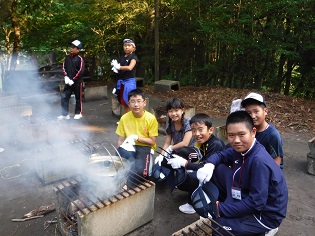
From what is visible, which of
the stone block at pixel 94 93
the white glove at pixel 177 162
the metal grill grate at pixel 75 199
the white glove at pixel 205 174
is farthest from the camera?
the stone block at pixel 94 93

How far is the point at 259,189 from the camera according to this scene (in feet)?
7.59

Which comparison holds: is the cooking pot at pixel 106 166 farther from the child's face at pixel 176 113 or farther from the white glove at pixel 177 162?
the child's face at pixel 176 113

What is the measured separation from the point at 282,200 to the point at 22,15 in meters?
12.5

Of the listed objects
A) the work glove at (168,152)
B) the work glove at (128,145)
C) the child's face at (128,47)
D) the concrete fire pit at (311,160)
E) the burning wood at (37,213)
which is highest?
the child's face at (128,47)

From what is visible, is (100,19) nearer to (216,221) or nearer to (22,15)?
(22,15)

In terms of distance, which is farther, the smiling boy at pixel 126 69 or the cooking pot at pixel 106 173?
the smiling boy at pixel 126 69

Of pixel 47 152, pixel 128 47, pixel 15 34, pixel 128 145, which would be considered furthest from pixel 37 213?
pixel 15 34

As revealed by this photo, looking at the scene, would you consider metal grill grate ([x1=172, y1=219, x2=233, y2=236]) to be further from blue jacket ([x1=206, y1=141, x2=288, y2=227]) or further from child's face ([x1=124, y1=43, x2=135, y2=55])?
child's face ([x1=124, y1=43, x2=135, y2=55])

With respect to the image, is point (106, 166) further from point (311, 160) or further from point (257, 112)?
point (311, 160)

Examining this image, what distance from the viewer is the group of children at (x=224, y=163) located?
241 centimetres

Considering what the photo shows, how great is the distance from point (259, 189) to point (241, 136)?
1.55 ft

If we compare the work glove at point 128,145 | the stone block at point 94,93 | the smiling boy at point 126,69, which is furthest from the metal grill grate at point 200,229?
Answer: the stone block at point 94,93

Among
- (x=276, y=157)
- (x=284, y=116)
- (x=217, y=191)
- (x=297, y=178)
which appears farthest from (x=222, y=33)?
(x=217, y=191)

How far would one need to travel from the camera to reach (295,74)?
1264 cm
